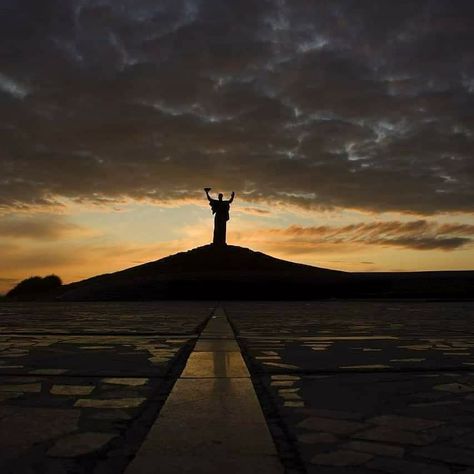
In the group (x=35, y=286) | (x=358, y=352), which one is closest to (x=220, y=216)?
(x=35, y=286)

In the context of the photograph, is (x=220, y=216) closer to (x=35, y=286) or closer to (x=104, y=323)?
(x=35, y=286)

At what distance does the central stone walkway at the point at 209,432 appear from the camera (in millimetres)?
1493

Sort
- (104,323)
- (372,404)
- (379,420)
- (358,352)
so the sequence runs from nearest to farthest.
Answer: (379,420)
(372,404)
(358,352)
(104,323)

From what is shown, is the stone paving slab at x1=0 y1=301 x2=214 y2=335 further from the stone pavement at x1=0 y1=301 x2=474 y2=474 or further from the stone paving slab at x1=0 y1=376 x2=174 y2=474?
the stone paving slab at x1=0 y1=376 x2=174 y2=474

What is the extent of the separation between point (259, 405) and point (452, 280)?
24.4 metres

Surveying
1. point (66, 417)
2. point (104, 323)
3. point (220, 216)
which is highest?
point (220, 216)

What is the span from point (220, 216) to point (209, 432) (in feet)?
112

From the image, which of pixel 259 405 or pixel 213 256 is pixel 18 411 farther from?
pixel 213 256

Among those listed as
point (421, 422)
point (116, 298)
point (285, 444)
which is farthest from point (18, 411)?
point (116, 298)

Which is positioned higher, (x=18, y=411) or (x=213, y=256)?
(x=213, y=256)

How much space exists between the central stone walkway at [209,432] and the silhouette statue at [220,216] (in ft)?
108

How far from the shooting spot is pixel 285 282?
26828mm

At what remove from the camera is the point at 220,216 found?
35844 mm

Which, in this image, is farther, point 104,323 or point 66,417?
point 104,323
